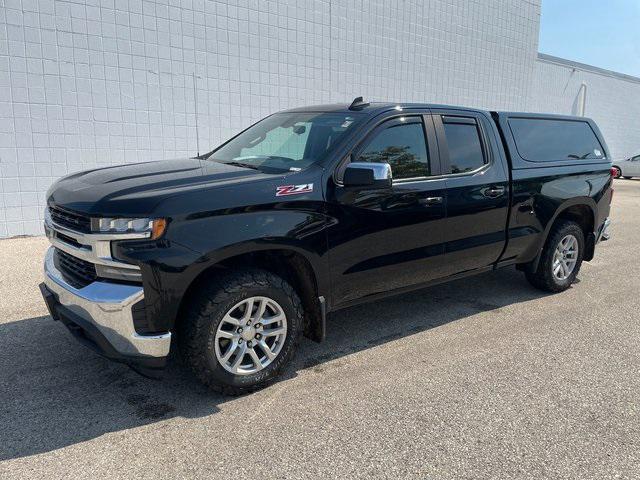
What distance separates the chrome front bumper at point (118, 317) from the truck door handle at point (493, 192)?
3056mm

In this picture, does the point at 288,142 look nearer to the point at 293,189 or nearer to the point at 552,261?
the point at 293,189

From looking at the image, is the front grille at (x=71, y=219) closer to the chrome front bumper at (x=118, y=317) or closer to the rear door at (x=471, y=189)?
the chrome front bumper at (x=118, y=317)

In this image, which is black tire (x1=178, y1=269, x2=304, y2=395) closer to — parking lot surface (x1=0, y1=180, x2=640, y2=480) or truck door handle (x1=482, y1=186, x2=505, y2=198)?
parking lot surface (x1=0, y1=180, x2=640, y2=480)

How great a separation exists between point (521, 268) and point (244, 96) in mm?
6330

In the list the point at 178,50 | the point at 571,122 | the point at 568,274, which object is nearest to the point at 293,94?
the point at 178,50

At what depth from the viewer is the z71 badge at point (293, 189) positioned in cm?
340

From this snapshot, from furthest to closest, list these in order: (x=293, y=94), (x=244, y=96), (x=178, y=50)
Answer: (x=293, y=94)
(x=244, y=96)
(x=178, y=50)

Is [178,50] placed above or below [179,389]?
above

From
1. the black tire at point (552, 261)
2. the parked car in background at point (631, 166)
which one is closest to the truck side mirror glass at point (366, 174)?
the black tire at point (552, 261)

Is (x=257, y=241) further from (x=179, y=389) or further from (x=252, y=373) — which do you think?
(x=179, y=389)

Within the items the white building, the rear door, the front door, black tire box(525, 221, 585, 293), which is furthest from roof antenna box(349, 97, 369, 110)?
the white building

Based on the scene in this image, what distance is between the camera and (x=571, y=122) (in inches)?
234

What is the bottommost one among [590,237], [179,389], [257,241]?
[179,389]

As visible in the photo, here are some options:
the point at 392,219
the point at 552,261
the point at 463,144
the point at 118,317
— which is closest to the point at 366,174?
the point at 392,219
